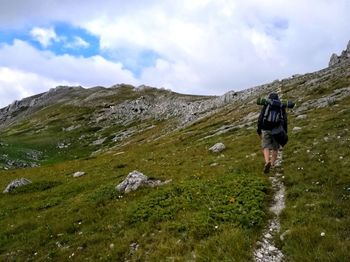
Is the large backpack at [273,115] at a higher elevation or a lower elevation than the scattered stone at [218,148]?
higher

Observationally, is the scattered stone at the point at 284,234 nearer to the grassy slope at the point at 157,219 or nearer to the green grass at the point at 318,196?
the green grass at the point at 318,196

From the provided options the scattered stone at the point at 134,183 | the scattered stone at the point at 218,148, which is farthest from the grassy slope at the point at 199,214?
the scattered stone at the point at 218,148

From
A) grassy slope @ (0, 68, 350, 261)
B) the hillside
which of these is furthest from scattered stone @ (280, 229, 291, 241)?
grassy slope @ (0, 68, 350, 261)

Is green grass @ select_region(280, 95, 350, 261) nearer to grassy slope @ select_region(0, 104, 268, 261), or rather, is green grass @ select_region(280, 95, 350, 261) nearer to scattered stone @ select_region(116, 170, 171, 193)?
grassy slope @ select_region(0, 104, 268, 261)

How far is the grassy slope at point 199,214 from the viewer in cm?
1559

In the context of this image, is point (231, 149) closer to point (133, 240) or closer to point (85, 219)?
point (85, 219)

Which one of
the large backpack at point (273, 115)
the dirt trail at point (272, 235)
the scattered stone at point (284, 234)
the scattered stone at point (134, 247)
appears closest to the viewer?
the dirt trail at point (272, 235)

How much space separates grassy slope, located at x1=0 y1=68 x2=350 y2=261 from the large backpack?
272 cm

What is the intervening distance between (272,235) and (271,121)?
9038 millimetres

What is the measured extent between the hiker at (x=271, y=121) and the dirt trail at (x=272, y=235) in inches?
119

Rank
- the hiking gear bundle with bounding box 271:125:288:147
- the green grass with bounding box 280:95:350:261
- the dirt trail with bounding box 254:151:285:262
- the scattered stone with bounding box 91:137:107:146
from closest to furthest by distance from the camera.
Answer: the green grass with bounding box 280:95:350:261 < the dirt trail with bounding box 254:151:285:262 < the hiking gear bundle with bounding box 271:125:288:147 < the scattered stone with bounding box 91:137:107:146

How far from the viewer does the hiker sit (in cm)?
2377

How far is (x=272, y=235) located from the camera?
635 inches

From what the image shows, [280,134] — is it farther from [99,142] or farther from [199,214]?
[99,142]
